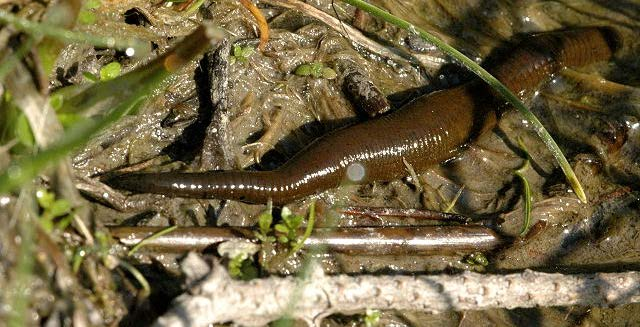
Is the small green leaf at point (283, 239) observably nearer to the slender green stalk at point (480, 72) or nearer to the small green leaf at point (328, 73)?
the slender green stalk at point (480, 72)

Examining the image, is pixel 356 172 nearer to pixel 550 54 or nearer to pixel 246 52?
pixel 246 52

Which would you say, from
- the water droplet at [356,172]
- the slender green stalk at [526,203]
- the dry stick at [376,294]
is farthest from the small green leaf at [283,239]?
the slender green stalk at [526,203]

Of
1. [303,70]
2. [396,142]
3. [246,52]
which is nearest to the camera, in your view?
[396,142]

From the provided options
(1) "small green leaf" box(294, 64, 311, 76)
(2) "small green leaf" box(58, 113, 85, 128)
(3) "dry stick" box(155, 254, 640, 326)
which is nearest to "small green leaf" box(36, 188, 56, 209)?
(2) "small green leaf" box(58, 113, 85, 128)

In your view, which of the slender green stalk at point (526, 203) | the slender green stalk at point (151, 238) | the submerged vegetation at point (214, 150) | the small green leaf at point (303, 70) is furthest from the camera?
the small green leaf at point (303, 70)

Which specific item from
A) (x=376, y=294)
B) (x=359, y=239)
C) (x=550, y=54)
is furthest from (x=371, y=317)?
(x=550, y=54)

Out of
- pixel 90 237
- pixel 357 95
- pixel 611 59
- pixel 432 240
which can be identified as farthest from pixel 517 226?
pixel 90 237

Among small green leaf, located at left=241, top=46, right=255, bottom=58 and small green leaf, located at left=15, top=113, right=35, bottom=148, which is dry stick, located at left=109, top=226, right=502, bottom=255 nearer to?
small green leaf, located at left=15, top=113, right=35, bottom=148
